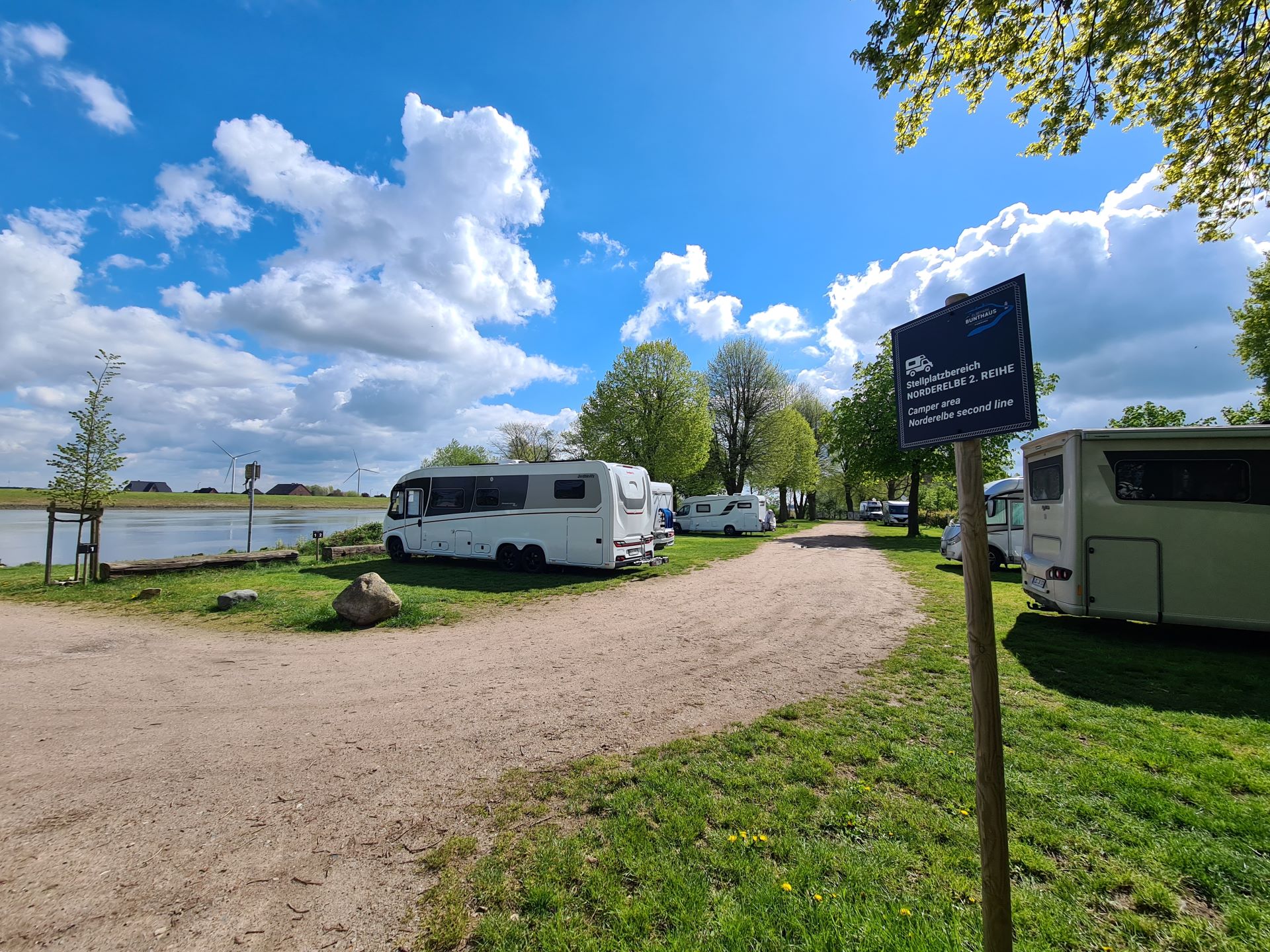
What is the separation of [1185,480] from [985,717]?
7.76 metres

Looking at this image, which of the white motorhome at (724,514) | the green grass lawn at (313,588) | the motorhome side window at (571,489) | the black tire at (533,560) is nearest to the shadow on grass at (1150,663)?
the green grass lawn at (313,588)

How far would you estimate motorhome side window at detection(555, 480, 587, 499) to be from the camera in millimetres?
13367

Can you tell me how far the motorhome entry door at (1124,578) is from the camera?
6844 mm

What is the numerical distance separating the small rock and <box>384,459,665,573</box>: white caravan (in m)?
5.79

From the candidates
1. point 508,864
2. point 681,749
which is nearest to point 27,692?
point 508,864

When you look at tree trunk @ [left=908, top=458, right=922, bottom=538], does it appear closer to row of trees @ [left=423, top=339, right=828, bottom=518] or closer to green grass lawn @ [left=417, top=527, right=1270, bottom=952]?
row of trees @ [left=423, top=339, right=828, bottom=518]

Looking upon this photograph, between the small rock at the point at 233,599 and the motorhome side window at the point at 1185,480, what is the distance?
46.5ft

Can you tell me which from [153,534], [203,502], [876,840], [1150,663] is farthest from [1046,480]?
[203,502]

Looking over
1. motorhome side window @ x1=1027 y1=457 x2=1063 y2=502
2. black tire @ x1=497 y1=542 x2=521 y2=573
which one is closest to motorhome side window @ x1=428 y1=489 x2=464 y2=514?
black tire @ x1=497 y1=542 x2=521 y2=573

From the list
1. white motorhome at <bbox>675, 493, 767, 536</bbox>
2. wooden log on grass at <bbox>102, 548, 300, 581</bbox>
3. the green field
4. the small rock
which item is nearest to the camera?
the small rock

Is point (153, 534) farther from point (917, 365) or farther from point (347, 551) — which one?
point (917, 365)

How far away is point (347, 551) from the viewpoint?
56.5 feet

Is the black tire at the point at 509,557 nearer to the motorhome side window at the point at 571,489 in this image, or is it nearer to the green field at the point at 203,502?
the motorhome side window at the point at 571,489

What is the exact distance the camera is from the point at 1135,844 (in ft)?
9.18
